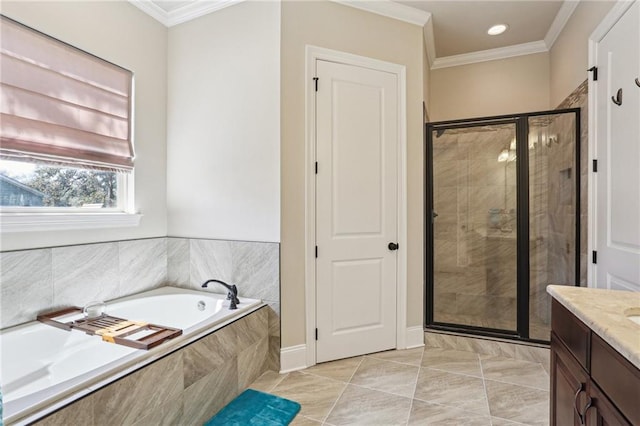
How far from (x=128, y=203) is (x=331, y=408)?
2.08 meters

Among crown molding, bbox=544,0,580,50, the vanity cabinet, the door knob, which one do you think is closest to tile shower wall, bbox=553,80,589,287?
the door knob

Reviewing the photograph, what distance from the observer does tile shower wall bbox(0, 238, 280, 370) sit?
1889 millimetres

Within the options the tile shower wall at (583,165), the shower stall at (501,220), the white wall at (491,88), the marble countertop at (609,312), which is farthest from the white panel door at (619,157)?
the white wall at (491,88)

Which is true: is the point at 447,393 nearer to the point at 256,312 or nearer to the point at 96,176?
the point at 256,312

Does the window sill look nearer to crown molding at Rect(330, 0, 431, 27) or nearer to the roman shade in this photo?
the roman shade

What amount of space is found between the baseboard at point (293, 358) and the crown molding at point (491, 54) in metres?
3.26

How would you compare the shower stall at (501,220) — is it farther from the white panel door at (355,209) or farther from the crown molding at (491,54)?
the crown molding at (491,54)

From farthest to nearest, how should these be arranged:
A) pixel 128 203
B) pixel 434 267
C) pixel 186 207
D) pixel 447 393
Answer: pixel 434 267 → pixel 186 207 → pixel 128 203 → pixel 447 393

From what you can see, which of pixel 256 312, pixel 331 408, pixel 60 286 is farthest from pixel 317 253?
pixel 60 286

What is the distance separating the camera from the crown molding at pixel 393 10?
2.52 metres

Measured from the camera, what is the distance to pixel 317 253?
2.43 meters

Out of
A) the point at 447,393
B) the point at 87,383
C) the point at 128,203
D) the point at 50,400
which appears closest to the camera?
the point at 50,400

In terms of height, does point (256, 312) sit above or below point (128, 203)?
below

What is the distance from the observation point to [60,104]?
2.08m
